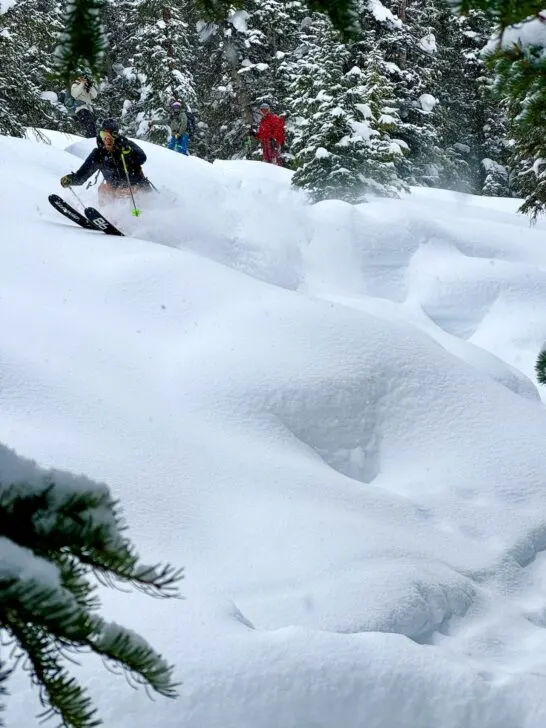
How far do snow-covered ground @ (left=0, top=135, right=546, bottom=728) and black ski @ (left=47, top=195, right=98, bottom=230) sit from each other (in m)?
0.28

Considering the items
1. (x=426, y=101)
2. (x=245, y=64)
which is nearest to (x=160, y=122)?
(x=245, y=64)

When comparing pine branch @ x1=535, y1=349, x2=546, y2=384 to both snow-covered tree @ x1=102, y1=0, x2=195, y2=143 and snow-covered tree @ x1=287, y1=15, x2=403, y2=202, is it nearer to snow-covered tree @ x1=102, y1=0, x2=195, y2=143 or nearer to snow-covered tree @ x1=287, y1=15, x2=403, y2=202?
snow-covered tree @ x1=287, y1=15, x2=403, y2=202

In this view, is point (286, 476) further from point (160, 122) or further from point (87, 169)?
point (160, 122)

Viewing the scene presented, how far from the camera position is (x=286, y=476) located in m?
6.14

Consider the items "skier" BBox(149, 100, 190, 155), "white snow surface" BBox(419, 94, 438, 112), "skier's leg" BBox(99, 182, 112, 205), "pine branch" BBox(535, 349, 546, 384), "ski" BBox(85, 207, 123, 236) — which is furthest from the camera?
"white snow surface" BBox(419, 94, 438, 112)

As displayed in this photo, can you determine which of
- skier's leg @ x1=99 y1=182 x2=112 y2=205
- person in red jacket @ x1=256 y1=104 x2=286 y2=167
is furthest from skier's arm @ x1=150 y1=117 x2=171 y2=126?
skier's leg @ x1=99 y1=182 x2=112 y2=205

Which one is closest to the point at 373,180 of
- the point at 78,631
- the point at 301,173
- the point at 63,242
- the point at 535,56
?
the point at 301,173

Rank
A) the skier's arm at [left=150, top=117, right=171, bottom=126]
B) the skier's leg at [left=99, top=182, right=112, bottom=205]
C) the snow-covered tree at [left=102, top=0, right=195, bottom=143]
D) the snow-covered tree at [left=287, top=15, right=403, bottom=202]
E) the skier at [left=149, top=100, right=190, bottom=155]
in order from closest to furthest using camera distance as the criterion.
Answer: the skier's leg at [left=99, top=182, right=112, bottom=205], the snow-covered tree at [left=287, top=15, right=403, bottom=202], the skier at [left=149, top=100, right=190, bottom=155], the snow-covered tree at [left=102, top=0, right=195, bottom=143], the skier's arm at [left=150, top=117, right=171, bottom=126]

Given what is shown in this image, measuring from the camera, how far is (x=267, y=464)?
20.4 feet

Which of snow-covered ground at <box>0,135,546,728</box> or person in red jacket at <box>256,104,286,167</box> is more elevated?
snow-covered ground at <box>0,135,546,728</box>

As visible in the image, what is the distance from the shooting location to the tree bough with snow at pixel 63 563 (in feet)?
3.98

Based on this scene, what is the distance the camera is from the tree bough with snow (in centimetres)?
121

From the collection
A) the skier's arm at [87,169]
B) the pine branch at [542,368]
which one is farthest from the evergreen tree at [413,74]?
the pine branch at [542,368]

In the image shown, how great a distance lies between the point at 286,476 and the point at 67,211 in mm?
7388
